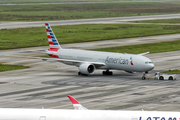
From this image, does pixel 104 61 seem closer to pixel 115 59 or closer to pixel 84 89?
pixel 115 59

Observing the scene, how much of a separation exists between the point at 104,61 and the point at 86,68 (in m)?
3.26

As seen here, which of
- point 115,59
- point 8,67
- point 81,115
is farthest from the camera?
point 8,67

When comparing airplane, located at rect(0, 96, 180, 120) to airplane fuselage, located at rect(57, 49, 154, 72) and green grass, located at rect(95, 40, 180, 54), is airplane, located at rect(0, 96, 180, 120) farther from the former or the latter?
green grass, located at rect(95, 40, 180, 54)

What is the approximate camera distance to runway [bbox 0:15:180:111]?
126 feet

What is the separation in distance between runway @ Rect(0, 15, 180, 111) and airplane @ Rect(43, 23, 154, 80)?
1424 millimetres

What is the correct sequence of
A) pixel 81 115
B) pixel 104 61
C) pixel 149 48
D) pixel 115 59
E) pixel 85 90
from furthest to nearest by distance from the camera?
1. pixel 149 48
2. pixel 104 61
3. pixel 115 59
4. pixel 85 90
5. pixel 81 115

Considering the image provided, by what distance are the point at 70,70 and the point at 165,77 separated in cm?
1716

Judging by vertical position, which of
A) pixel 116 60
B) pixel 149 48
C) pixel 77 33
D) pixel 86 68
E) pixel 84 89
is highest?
pixel 77 33

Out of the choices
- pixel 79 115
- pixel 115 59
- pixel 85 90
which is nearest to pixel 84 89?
pixel 85 90

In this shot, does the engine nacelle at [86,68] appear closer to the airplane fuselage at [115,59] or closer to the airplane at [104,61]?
the airplane at [104,61]

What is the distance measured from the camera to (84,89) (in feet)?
155

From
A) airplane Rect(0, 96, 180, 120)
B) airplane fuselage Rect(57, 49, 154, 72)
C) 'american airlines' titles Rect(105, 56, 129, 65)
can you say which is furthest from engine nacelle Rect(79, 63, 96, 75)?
airplane Rect(0, 96, 180, 120)

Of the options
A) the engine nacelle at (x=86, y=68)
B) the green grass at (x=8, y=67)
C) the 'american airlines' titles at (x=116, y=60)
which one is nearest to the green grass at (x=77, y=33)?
the green grass at (x=8, y=67)

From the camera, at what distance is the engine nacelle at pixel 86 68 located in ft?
186
